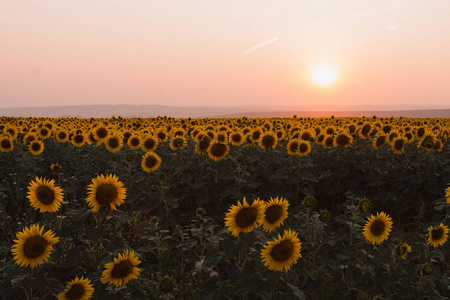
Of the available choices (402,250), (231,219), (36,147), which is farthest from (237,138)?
(231,219)

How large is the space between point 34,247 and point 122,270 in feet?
2.58

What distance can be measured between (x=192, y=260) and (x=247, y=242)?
7.64 feet

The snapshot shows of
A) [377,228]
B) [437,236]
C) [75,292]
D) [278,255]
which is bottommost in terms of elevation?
[75,292]

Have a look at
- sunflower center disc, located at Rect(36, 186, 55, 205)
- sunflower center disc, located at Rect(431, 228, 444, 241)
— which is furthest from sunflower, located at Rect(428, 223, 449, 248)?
sunflower center disc, located at Rect(36, 186, 55, 205)

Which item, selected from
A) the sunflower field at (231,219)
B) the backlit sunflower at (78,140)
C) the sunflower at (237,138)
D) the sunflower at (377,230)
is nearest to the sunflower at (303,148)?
the sunflower field at (231,219)

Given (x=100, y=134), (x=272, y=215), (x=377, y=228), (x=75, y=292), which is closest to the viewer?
(x=75, y=292)

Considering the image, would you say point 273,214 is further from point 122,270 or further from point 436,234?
point 436,234

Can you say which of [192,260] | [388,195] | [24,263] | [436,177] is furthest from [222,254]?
[436,177]

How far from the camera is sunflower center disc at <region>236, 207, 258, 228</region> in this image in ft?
10.6

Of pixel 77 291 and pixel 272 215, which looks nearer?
pixel 77 291

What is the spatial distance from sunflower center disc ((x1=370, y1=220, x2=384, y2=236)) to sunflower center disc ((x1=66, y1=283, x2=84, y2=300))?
3.23 metres

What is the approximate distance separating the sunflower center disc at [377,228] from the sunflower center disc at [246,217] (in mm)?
1777

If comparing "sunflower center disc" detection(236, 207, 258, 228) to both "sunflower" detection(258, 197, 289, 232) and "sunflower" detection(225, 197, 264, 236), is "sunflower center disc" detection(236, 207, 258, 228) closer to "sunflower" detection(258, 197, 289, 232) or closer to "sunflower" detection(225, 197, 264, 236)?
"sunflower" detection(225, 197, 264, 236)

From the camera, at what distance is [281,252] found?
3.09 meters
